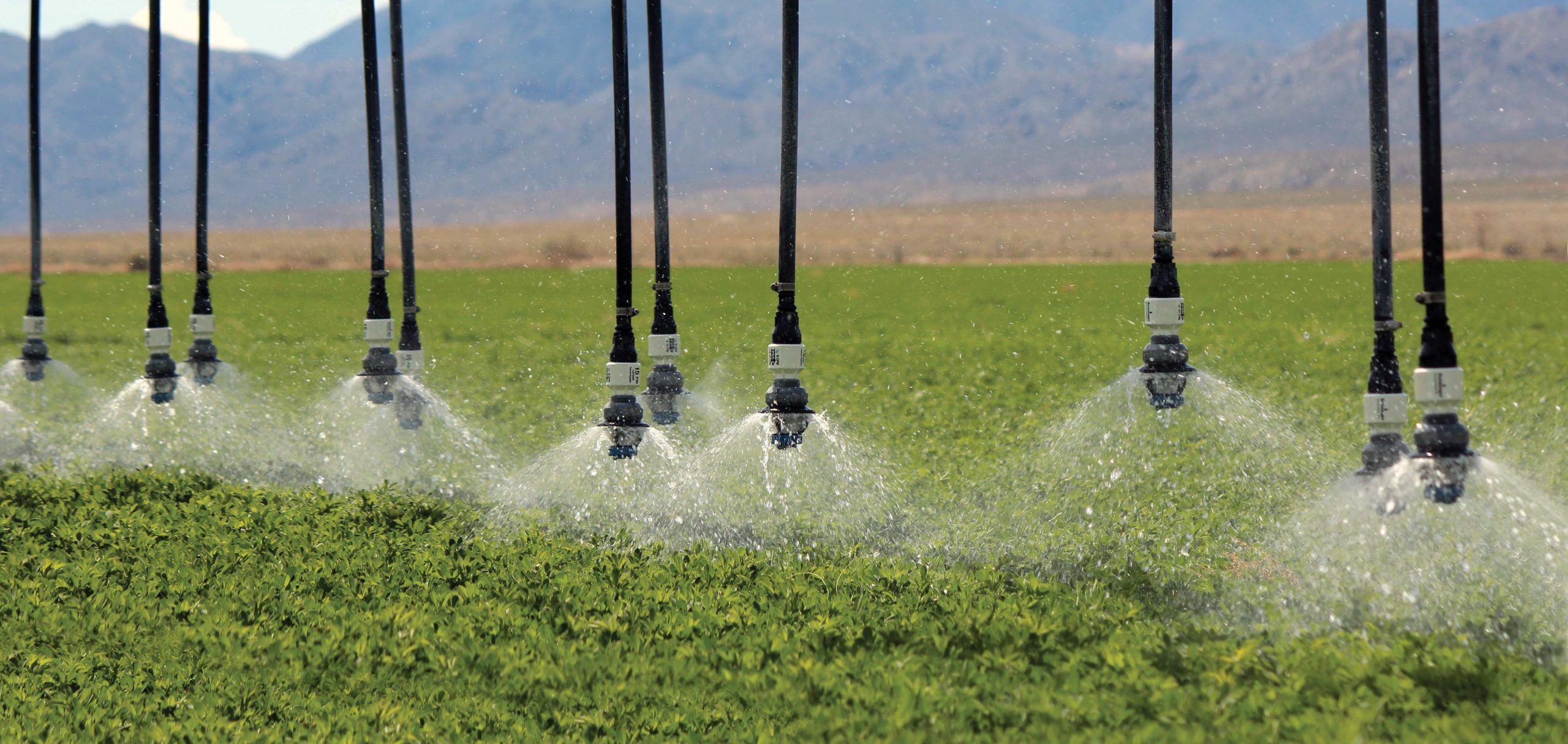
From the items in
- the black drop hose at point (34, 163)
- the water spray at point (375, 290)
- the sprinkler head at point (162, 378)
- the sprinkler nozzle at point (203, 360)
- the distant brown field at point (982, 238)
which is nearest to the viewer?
the water spray at point (375, 290)

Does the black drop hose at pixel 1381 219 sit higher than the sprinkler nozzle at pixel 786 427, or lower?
higher

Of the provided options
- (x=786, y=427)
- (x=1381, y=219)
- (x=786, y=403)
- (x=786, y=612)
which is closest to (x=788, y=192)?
(x=786, y=403)

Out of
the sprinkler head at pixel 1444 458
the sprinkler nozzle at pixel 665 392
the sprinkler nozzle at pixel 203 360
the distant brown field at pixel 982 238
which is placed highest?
the distant brown field at pixel 982 238

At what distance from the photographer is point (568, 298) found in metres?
43.3

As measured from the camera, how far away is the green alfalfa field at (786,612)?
747 centimetres

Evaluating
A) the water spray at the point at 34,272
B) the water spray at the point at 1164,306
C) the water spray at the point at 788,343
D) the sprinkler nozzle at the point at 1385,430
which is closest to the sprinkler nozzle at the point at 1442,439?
the sprinkler nozzle at the point at 1385,430

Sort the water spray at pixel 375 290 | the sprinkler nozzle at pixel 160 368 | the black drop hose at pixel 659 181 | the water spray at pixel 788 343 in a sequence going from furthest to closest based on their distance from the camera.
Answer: the sprinkler nozzle at pixel 160 368
the water spray at pixel 375 290
the black drop hose at pixel 659 181
the water spray at pixel 788 343

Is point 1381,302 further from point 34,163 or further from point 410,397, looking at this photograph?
point 34,163

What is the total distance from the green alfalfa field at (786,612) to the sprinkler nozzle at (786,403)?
62 centimetres

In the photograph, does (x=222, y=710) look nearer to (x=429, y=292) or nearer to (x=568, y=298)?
(x=568, y=298)

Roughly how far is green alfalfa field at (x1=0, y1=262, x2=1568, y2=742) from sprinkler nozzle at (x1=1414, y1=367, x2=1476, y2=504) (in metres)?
0.67

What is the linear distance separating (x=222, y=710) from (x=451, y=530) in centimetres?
378

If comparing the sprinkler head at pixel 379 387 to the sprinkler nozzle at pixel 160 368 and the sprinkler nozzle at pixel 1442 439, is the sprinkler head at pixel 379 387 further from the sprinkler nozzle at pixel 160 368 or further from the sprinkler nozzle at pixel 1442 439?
the sprinkler nozzle at pixel 1442 439

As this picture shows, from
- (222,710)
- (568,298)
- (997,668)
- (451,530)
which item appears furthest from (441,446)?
(568,298)
